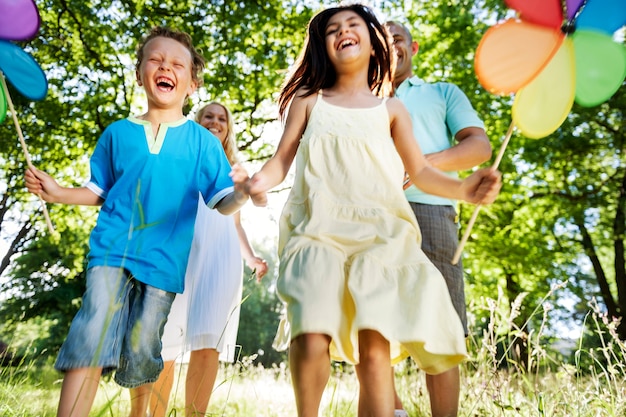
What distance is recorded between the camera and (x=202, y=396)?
10.6 feet

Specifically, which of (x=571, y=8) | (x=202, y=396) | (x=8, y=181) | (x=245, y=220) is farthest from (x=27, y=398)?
(x=8, y=181)

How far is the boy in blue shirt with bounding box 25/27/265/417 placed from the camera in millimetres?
2381

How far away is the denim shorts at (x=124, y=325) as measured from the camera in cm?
236

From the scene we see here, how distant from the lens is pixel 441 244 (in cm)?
302

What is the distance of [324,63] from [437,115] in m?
0.81

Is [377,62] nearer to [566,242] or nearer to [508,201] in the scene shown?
[508,201]

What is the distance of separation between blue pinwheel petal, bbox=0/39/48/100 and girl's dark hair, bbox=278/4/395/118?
1.02m

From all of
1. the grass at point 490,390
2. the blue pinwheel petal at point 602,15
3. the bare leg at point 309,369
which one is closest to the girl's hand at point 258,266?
the grass at point 490,390

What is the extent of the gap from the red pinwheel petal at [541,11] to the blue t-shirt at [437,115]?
1.00m

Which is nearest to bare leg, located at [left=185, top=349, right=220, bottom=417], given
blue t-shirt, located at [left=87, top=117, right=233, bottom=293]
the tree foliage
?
blue t-shirt, located at [left=87, top=117, right=233, bottom=293]

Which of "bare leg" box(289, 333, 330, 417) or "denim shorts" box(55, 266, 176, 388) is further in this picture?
"denim shorts" box(55, 266, 176, 388)

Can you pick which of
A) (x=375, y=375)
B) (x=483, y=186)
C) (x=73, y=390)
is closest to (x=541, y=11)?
(x=483, y=186)

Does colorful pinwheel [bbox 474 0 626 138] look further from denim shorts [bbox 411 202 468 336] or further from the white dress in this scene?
the white dress

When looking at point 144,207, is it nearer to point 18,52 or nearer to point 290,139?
point 290,139
